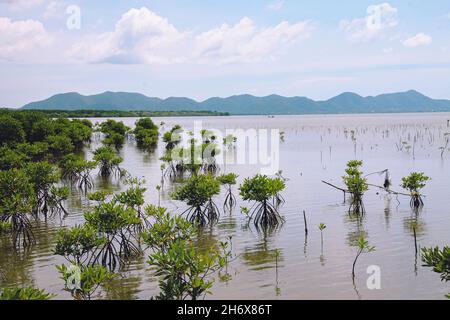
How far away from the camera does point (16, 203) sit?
12.3 meters

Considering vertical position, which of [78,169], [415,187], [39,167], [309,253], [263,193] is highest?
[39,167]

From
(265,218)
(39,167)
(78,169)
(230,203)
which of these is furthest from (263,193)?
(78,169)

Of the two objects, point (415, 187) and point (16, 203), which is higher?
point (16, 203)

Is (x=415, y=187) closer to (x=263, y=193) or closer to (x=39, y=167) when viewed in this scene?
(x=263, y=193)

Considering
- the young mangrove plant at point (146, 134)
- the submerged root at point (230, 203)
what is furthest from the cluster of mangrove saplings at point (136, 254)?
the young mangrove plant at point (146, 134)

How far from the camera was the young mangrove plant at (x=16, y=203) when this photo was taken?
12.2 m

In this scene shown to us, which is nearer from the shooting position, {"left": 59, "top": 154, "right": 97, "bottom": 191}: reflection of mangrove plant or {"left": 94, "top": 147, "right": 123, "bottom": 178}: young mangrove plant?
{"left": 59, "top": 154, "right": 97, "bottom": 191}: reflection of mangrove plant

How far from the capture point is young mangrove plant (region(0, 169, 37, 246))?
1218cm

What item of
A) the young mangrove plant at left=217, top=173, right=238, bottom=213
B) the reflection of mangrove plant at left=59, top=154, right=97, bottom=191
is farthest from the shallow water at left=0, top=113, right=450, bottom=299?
the reflection of mangrove plant at left=59, top=154, right=97, bottom=191

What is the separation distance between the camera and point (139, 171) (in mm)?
28844

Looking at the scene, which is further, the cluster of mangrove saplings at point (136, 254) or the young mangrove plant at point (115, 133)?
the young mangrove plant at point (115, 133)

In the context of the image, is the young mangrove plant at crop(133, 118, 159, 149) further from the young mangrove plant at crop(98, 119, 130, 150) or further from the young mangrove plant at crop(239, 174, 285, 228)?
the young mangrove plant at crop(239, 174, 285, 228)

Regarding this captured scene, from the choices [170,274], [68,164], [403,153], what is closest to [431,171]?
[403,153]

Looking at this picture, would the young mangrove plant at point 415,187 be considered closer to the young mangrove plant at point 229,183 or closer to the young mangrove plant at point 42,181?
the young mangrove plant at point 229,183
